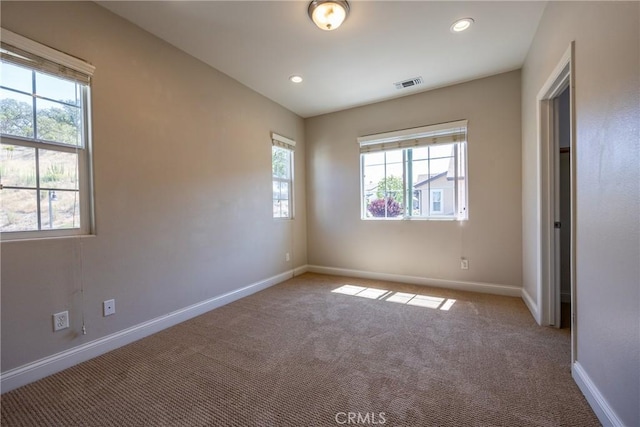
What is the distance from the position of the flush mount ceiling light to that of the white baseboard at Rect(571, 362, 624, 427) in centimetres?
293

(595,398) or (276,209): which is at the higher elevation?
(276,209)

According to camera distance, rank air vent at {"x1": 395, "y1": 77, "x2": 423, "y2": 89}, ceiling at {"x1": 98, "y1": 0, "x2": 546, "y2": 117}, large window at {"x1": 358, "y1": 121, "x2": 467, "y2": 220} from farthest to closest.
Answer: large window at {"x1": 358, "y1": 121, "x2": 467, "y2": 220}
air vent at {"x1": 395, "y1": 77, "x2": 423, "y2": 89}
ceiling at {"x1": 98, "y1": 0, "x2": 546, "y2": 117}

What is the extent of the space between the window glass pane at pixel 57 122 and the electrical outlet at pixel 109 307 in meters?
1.26

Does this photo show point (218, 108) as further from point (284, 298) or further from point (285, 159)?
point (284, 298)

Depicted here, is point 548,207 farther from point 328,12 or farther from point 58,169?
point 58,169

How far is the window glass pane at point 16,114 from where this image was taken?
5.56 feet

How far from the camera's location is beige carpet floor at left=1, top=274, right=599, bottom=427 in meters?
1.45

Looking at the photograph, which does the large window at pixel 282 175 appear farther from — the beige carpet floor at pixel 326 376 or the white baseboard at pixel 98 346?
the beige carpet floor at pixel 326 376

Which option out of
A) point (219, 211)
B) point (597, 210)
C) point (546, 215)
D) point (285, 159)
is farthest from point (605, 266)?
point (285, 159)

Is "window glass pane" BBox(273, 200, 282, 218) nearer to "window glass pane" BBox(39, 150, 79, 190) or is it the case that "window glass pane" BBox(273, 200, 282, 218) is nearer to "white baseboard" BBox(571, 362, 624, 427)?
"window glass pane" BBox(39, 150, 79, 190)

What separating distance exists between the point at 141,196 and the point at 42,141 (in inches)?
28.1

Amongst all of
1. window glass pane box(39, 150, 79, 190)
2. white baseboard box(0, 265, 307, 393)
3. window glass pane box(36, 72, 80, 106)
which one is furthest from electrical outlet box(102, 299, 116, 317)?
window glass pane box(36, 72, 80, 106)

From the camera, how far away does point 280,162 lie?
424 cm

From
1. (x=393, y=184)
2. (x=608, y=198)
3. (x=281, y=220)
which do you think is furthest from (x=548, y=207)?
(x=281, y=220)
